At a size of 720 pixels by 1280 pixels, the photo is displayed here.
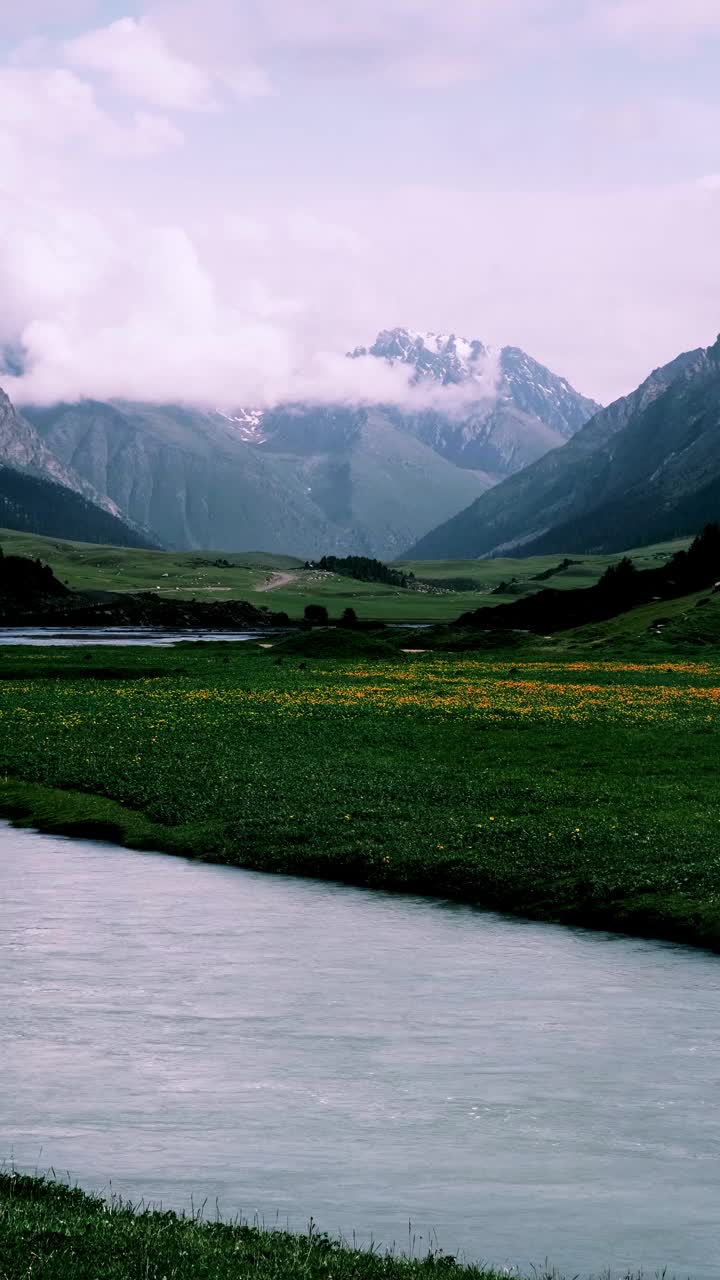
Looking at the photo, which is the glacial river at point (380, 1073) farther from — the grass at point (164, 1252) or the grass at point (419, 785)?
the grass at point (419, 785)

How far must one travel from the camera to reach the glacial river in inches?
615

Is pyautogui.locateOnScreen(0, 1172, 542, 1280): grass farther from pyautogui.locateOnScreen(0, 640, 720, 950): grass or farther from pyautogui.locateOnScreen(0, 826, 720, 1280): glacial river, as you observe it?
pyautogui.locateOnScreen(0, 640, 720, 950): grass

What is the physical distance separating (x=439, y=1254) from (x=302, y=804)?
24.4 meters

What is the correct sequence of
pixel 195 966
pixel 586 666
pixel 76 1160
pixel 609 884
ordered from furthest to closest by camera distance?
pixel 586 666 → pixel 609 884 → pixel 195 966 → pixel 76 1160

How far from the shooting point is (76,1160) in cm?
1658

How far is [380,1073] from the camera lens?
19625 millimetres

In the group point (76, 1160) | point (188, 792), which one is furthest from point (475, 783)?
point (76, 1160)

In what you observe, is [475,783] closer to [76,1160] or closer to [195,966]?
[195,966]

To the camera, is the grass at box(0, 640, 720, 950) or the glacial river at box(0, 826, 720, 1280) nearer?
the glacial river at box(0, 826, 720, 1280)

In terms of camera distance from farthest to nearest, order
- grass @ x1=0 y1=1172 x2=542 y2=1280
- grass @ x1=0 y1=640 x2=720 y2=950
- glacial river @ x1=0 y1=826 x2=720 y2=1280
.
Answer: grass @ x1=0 y1=640 x2=720 y2=950 < glacial river @ x1=0 y1=826 x2=720 y2=1280 < grass @ x1=0 y1=1172 x2=542 y2=1280

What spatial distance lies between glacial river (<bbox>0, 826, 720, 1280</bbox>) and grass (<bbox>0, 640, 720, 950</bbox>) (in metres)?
2.09

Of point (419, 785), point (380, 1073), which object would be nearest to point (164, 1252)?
point (380, 1073)

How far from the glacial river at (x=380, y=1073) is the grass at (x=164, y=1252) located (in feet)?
3.52

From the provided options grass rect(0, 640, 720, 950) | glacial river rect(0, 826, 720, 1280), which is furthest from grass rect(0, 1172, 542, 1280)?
grass rect(0, 640, 720, 950)
